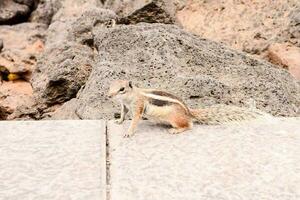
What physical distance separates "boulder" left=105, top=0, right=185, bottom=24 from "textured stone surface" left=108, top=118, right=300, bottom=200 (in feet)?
11.4

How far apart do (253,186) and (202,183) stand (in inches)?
9.9

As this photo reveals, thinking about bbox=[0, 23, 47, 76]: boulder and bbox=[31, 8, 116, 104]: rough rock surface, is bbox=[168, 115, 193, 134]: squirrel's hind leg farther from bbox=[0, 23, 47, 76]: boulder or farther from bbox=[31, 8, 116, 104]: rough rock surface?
bbox=[0, 23, 47, 76]: boulder

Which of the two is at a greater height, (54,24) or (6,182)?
(54,24)

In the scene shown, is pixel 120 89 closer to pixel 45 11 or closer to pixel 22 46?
pixel 22 46

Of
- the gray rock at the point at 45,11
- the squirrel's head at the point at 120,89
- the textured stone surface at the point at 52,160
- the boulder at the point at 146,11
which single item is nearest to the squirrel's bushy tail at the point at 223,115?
the squirrel's head at the point at 120,89

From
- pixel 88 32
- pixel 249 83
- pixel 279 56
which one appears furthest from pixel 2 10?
pixel 249 83

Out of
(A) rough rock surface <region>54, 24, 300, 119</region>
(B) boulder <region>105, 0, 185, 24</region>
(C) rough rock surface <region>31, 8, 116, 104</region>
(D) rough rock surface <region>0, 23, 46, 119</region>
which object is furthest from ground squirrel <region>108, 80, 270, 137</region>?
(B) boulder <region>105, 0, 185, 24</region>

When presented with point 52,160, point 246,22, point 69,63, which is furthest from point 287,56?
point 52,160

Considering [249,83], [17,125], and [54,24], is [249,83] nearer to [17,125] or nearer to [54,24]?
[17,125]

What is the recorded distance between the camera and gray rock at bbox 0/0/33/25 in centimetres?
901

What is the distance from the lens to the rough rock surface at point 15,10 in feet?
29.6

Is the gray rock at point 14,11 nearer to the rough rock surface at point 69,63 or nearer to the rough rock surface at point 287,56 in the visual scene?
the rough rock surface at point 69,63

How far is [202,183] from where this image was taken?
8.81 feet

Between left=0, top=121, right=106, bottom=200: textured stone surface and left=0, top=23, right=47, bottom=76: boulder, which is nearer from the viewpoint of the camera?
left=0, top=121, right=106, bottom=200: textured stone surface
